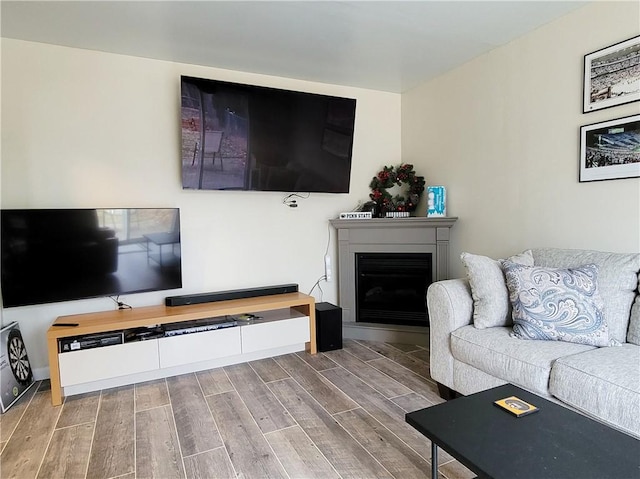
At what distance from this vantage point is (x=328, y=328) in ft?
10.7

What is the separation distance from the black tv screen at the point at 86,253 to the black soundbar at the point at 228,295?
0.39ft

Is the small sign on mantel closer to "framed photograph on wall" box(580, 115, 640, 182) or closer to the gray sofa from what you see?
the gray sofa

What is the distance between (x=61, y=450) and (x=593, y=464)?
227 centimetres

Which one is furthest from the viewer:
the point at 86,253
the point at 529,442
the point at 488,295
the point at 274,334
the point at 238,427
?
the point at 274,334

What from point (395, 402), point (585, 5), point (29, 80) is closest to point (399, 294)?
point (395, 402)

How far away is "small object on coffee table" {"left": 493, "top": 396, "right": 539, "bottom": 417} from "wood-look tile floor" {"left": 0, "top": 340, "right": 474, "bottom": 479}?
48 cm

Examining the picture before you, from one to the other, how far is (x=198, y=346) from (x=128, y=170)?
1446 mm

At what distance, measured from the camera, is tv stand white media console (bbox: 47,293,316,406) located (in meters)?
2.45

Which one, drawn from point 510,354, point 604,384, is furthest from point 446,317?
point 604,384

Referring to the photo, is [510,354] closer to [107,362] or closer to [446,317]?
[446,317]

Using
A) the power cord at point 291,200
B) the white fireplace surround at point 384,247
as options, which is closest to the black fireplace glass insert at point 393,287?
the white fireplace surround at point 384,247

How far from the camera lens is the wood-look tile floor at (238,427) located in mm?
1752

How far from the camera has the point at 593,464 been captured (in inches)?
42.2

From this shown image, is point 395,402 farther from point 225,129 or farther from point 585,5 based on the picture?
point 585,5
